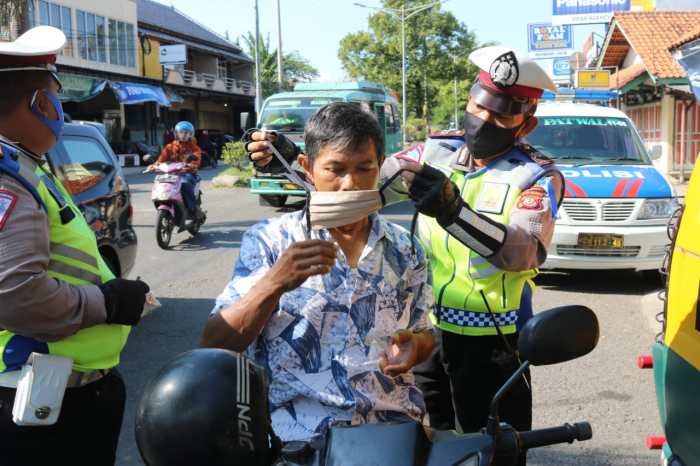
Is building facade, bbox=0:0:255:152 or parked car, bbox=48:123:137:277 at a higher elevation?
building facade, bbox=0:0:255:152

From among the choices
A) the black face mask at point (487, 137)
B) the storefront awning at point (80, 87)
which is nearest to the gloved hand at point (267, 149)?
the black face mask at point (487, 137)

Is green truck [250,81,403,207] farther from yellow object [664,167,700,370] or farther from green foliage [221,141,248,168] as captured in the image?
yellow object [664,167,700,370]

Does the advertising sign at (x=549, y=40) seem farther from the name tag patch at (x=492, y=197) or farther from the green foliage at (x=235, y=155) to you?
the name tag patch at (x=492, y=197)

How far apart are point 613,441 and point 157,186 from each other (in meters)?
7.88

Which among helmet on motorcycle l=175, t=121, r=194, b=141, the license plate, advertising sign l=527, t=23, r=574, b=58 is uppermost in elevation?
advertising sign l=527, t=23, r=574, b=58

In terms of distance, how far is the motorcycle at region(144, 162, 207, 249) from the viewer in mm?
10312

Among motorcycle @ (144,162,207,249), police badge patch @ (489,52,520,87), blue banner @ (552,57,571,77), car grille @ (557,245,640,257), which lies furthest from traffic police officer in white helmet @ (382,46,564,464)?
blue banner @ (552,57,571,77)

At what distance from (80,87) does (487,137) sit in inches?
1211

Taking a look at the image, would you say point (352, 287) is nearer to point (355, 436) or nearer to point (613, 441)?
point (355, 436)

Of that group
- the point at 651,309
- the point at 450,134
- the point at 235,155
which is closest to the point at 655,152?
the point at 651,309

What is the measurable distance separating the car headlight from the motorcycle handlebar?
6.39 m

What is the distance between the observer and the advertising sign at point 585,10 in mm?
35375

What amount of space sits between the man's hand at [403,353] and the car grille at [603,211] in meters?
5.88

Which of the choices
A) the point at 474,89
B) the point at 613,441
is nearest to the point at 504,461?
the point at 474,89
